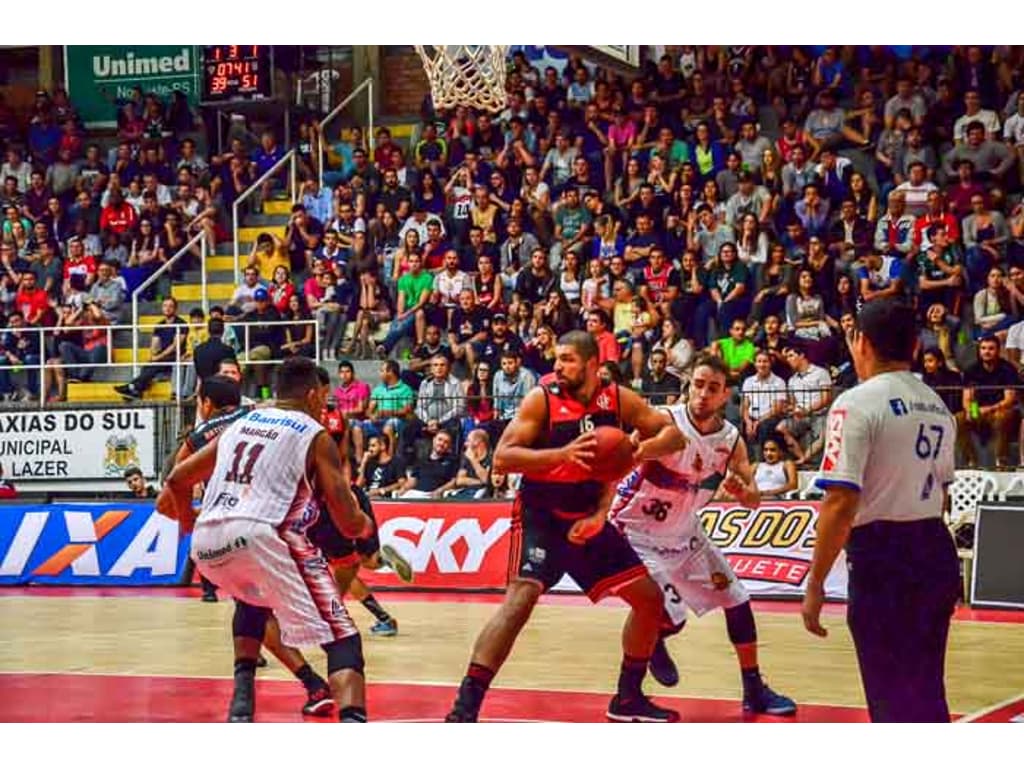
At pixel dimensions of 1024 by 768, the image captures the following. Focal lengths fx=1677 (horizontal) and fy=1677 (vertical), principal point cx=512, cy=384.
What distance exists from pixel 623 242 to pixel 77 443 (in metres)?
6.67

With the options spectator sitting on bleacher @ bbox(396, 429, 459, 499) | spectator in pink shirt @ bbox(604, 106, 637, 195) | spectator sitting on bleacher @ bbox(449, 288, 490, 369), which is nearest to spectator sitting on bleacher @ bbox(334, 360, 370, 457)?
spectator sitting on bleacher @ bbox(396, 429, 459, 499)

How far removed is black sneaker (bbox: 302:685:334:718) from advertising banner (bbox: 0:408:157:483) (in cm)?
1085

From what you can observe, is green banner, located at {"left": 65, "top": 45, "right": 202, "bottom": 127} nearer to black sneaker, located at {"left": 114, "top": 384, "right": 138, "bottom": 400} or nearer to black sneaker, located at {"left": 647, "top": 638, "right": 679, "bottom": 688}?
black sneaker, located at {"left": 114, "top": 384, "right": 138, "bottom": 400}

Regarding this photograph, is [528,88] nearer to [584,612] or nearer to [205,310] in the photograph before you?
[205,310]

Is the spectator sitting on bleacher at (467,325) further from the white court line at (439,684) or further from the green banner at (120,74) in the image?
the white court line at (439,684)

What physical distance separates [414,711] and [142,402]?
1140cm

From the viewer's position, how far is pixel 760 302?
681 inches

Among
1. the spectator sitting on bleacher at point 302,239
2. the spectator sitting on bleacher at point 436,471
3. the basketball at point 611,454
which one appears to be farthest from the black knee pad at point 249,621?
the spectator sitting on bleacher at point 302,239

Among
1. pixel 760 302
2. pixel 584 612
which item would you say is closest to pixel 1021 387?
pixel 760 302

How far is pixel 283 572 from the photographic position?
23.7 feet

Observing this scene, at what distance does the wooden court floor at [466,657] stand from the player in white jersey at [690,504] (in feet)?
1.93

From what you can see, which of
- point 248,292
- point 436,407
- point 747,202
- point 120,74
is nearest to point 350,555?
point 436,407

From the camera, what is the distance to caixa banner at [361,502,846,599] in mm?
14812

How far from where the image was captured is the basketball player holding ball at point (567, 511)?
24.5 ft
